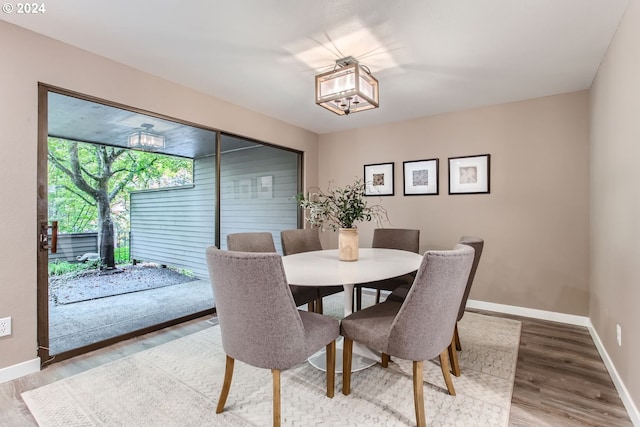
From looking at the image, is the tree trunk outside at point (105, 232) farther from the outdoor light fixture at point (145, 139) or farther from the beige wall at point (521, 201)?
the beige wall at point (521, 201)

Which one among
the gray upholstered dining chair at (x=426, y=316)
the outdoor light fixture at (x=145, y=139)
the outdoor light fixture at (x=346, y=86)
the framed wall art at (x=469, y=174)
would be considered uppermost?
the outdoor light fixture at (x=346, y=86)

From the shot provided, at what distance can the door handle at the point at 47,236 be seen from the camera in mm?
2301

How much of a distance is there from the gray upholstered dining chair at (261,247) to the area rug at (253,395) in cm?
53

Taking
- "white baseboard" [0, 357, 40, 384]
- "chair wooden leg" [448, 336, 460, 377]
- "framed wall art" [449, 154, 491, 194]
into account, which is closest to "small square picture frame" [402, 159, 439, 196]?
"framed wall art" [449, 154, 491, 194]

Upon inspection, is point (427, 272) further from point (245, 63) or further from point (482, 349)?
point (245, 63)

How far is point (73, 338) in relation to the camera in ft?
8.60

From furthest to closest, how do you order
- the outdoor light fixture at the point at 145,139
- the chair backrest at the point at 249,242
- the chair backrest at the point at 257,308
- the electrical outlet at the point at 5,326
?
the outdoor light fixture at the point at 145,139
the chair backrest at the point at 249,242
the electrical outlet at the point at 5,326
the chair backrest at the point at 257,308

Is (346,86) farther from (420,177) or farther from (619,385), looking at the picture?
(619,385)

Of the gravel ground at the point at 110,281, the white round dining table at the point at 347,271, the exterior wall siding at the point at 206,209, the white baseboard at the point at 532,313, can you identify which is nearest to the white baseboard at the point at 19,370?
the gravel ground at the point at 110,281

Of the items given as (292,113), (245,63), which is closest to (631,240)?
(245,63)

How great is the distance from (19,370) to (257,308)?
202 centimetres

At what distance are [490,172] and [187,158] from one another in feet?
11.5

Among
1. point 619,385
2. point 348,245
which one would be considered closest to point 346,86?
point 348,245

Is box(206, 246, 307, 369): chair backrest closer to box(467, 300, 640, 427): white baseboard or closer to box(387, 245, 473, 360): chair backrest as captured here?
box(387, 245, 473, 360): chair backrest
